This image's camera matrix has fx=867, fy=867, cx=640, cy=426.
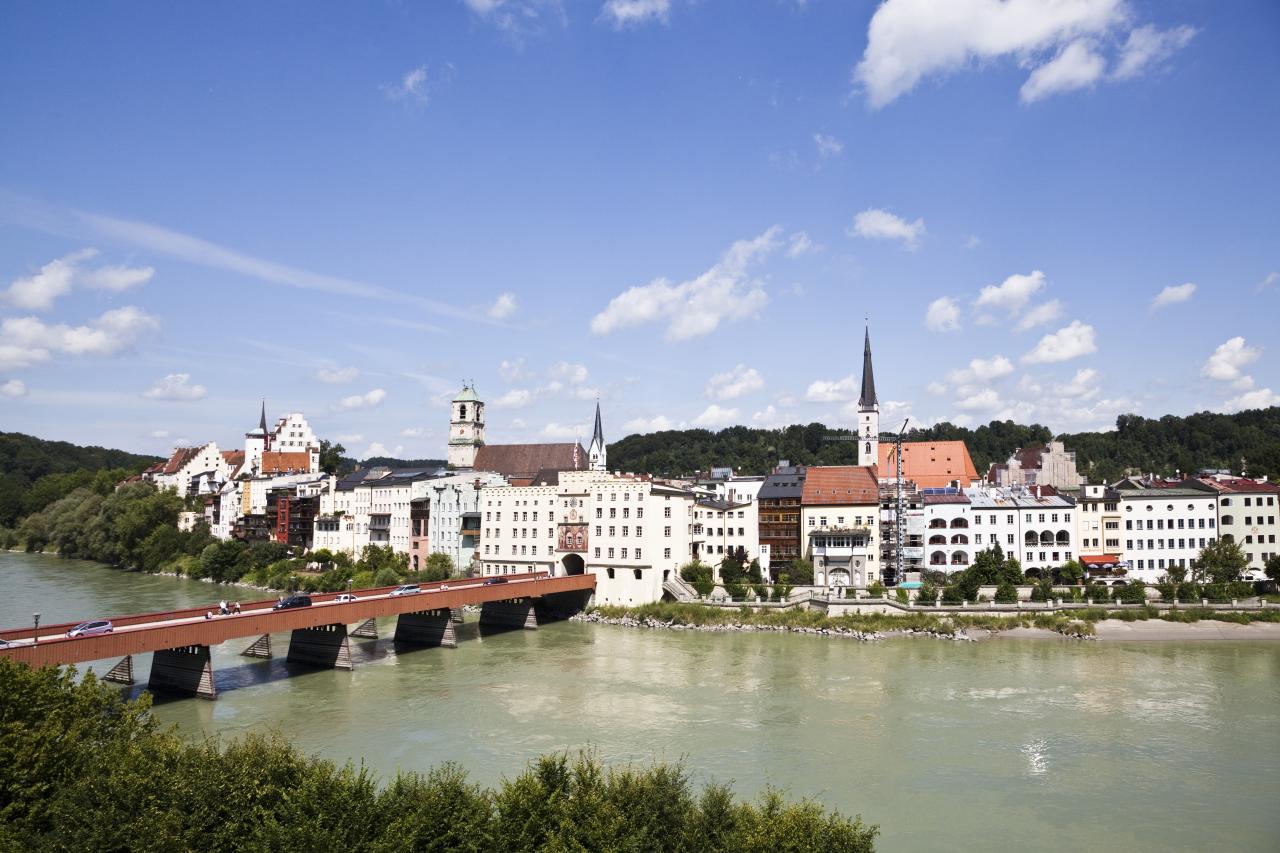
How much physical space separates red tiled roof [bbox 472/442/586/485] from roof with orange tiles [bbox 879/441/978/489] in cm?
3168

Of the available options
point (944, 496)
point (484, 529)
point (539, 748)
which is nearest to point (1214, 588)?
point (944, 496)

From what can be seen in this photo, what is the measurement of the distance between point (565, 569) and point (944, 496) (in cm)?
2742

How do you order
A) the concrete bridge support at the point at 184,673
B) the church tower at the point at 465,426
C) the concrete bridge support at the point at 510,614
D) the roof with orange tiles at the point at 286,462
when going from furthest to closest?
the church tower at the point at 465,426, the roof with orange tiles at the point at 286,462, the concrete bridge support at the point at 510,614, the concrete bridge support at the point at 184,673

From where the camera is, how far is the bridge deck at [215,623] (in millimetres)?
27406

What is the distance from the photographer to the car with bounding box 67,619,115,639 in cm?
2848

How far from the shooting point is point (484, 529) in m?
62.9

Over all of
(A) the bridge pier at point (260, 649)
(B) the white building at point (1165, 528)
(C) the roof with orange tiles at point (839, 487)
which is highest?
(C) the roof with orange tiles at point (839, 487)

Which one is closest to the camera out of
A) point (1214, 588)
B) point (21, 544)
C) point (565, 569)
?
point (1214, 588)

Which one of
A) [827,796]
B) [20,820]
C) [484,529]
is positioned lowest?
[827,796]

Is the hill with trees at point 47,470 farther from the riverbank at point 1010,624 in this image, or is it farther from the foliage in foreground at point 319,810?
the foliage in foreground at point 319,810

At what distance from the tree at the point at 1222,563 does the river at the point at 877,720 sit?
30.5 feet

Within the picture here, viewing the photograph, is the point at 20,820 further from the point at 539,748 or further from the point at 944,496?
the point at 944,496

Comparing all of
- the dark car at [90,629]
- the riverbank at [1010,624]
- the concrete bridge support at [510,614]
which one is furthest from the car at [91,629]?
the riverbank at [1010,624]

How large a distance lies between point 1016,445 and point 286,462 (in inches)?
4024
